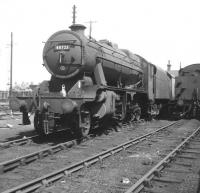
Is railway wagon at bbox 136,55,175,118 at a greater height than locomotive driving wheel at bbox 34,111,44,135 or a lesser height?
greater

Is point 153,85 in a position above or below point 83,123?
above

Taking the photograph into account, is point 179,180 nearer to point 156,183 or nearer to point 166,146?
point 156,183

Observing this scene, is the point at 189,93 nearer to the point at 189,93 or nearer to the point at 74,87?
the point at 189,93

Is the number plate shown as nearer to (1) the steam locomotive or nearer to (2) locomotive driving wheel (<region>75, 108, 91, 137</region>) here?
(1) the steam locomotive

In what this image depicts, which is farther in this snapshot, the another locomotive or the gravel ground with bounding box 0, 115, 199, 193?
the another locomotive

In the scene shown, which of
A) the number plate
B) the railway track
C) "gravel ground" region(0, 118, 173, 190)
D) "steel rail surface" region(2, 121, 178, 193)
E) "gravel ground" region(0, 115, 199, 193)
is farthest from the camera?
the number plate

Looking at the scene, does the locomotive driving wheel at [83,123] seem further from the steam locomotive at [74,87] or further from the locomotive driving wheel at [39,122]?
the locomotive driving wheel at [39,122]

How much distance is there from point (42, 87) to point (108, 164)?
4601 mm

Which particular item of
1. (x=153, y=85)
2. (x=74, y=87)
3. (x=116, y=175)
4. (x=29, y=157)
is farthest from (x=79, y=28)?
(x=153, y=85)

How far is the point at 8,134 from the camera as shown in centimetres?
1172

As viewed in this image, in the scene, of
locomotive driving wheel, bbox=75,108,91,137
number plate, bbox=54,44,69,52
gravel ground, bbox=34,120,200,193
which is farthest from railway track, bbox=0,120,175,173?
number plate, bbox=54,44,69,52

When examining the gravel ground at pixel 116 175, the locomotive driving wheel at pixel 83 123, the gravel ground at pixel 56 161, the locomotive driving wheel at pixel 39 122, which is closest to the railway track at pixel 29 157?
the gravel ground at pixel 56 161

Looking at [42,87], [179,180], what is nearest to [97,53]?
[42,87]

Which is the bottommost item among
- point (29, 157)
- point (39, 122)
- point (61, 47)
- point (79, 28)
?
point (29, 157)
